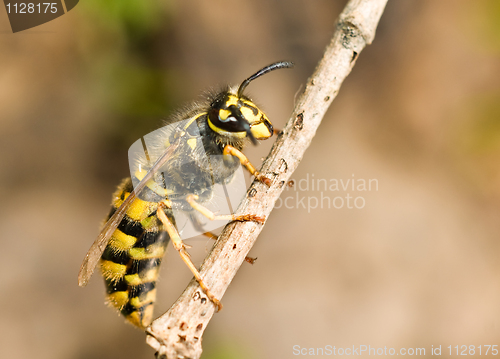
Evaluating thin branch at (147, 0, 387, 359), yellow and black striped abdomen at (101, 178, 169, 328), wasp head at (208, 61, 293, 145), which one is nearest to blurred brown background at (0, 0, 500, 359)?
yellow and black striped abdomen at (101, 178, 169, 328)

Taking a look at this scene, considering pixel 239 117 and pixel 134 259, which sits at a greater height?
pixel 239 117

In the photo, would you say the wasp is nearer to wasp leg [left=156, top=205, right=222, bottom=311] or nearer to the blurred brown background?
wasp leg [left=156, top=205, right=222, bottom=311]

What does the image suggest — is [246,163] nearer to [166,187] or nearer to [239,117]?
[239,117]

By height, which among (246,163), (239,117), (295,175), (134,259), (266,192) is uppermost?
(295,175)

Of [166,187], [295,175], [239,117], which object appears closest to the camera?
[239,117]

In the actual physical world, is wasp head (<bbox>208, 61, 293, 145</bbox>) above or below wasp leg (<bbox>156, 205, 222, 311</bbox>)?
above

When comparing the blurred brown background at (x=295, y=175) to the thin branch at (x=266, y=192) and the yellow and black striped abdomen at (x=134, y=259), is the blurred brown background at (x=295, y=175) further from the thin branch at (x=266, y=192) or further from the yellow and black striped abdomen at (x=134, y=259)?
the thin branch at (x=266, y=192)

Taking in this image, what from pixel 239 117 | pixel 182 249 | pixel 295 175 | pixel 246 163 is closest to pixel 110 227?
pixel 182 249
